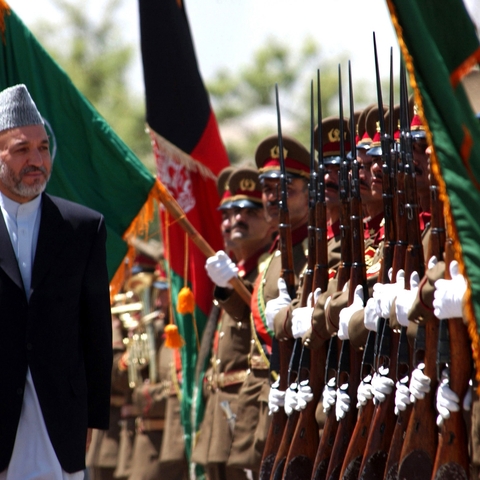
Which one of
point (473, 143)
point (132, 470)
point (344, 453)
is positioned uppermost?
point (473, 143)

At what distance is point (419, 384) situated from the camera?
422cm

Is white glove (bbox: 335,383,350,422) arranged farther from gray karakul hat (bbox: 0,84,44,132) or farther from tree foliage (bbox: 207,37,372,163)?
tree foliage (bbox: 207,37,372,163)

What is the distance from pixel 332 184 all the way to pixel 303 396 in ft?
4.31

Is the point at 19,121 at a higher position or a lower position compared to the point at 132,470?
higher

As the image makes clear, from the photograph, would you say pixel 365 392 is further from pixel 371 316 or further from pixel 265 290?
pixel 265 290

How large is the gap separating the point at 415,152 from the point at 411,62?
6.65 ft

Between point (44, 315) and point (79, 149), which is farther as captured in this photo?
point (79, 149)

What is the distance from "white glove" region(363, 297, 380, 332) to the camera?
4777 mm

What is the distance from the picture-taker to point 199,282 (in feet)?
27.8

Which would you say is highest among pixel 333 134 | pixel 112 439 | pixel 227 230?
pixel 333 134

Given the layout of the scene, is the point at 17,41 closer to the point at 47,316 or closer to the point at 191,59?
the point at 191,59

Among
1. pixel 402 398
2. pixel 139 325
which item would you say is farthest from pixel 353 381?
pixel 139 325

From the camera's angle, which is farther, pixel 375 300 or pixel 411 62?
pixel 375 300

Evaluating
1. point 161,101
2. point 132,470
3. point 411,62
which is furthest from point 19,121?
point 132,470
